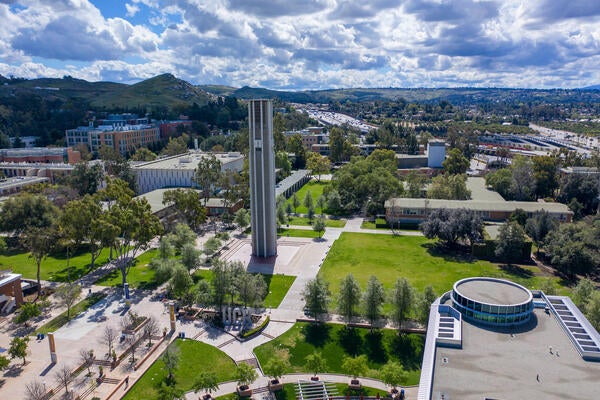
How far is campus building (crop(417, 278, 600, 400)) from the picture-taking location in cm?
2227

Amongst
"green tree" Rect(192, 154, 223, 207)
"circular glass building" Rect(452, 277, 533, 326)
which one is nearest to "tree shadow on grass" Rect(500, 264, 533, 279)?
"circular glass building" Rect(452, 277, 533, 326)

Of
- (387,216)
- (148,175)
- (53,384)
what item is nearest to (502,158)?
(387,216)

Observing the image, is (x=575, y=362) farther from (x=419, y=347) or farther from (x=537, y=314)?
(x=419, y=347)

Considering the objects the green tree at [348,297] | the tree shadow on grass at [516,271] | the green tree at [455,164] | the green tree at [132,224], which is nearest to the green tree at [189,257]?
the green tree at [132,224]

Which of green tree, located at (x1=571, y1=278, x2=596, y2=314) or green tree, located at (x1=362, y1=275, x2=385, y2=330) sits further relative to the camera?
green tree, located at (x1=362, y1=275, x2=385, y2=330)

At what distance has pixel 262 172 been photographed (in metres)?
52.3

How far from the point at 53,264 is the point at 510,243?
55.2 m

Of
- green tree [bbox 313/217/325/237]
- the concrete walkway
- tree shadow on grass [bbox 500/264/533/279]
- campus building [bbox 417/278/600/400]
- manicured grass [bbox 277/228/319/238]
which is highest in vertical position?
campus building [bbox 417/278/600/400]

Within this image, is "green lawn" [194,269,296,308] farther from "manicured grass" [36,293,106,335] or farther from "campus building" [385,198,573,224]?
"campus building" [385,198,573,224]

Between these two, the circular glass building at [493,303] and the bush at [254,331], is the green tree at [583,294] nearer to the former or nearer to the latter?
the circular glass building at [493,303]

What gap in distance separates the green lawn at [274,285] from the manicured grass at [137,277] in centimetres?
501

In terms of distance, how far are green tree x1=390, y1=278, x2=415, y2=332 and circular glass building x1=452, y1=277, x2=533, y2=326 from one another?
499 cm

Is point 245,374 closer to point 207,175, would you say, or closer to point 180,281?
point 180,281

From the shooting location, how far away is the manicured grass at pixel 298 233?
64.6 m
